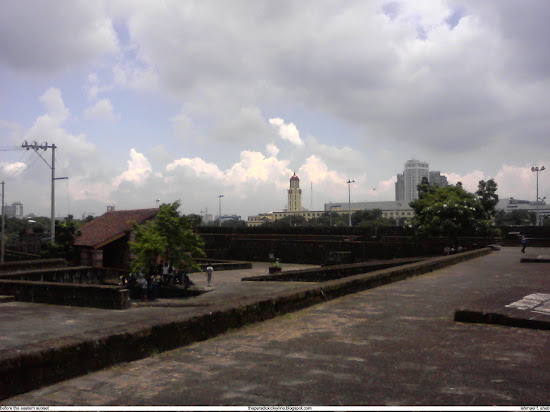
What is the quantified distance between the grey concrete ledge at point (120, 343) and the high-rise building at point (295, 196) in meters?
156

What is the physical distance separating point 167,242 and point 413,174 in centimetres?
16741

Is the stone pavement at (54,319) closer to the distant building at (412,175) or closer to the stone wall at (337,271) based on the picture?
the stone wall at (337,271)

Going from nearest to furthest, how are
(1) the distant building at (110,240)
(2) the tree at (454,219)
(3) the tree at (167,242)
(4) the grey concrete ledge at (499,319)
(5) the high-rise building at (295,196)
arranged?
(4) the grey concrete ledge at (499,319), (3) the tree at (167,242), (1) the distant building at (110,240), (2) the tree at (454,219), (5) the high-rise building at (295,196)

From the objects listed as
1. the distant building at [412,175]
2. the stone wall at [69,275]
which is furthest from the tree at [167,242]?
the distant building at [412,175]

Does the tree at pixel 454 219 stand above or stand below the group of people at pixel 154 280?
above

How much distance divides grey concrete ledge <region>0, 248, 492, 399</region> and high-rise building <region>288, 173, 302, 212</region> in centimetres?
15629

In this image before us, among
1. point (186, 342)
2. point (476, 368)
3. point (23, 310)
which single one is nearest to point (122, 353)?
point (186, 342)

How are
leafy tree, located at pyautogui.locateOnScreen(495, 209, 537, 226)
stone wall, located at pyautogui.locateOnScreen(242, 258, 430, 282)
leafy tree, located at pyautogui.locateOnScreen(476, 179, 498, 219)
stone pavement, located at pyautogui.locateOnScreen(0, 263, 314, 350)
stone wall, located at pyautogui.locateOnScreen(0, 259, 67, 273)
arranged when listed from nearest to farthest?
stone pavement, located at pyautogui.locateOnScreen(0, 263, 314, 350) → stone wall, located at pyautogui.locateOnScreen(242, 258, 430, 282) → stone wall, located at pyautogui.locateOnScreen(0, 259, 67, 273) → leafy tree, located at pyautogui.locateOnScreen(476, 179, 498, 219) → leafy tree, located at pyautogui.locateOnScreen(495, 209, 537, 226)

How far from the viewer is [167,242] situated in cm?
2150

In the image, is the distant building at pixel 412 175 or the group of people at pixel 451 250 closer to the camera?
the group of people at pixel 451 250

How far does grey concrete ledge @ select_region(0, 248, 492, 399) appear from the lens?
3.65 m

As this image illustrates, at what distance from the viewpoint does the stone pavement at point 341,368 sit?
137 inches

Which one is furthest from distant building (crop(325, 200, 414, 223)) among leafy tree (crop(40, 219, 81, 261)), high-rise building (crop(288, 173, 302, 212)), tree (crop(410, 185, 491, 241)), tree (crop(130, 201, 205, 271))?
tree (crop(130, 201, 205, 271))

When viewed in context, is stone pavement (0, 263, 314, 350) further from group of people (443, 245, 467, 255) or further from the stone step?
group of people (443, 245, 467, 255)
